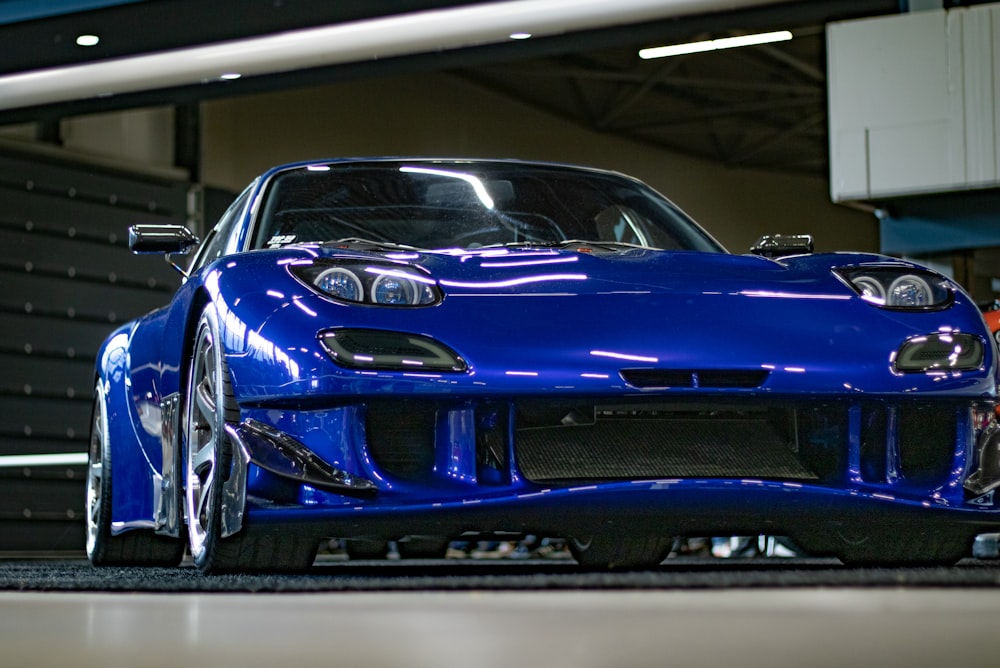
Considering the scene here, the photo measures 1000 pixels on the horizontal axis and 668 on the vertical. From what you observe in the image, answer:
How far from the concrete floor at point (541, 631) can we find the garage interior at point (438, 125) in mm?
6316

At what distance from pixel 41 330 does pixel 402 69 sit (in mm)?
5566

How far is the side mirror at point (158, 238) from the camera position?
4.70 m

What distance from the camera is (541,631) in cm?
176

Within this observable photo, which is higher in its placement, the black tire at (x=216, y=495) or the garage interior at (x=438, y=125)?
the garage interior at (x=438, y=125)

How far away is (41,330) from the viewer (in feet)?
45.1

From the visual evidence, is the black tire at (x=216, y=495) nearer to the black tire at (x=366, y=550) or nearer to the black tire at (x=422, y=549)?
the black tire at (x=366, y=550)

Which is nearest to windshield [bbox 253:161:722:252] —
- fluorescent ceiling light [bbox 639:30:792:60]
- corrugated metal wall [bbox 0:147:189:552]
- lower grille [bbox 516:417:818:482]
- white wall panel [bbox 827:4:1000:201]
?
lower grille [bbox 516:417:818:482]

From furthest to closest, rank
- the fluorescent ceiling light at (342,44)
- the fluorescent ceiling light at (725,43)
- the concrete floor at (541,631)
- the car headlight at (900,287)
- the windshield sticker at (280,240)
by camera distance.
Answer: the fluorescent ceiling light at (725,43) < the fluorescent ceiling light at (342,44) < the windshield sticker at (280,240) < the car headlight at (900,287) < the concrete floor at (541,631)

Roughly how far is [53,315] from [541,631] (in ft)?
42.1

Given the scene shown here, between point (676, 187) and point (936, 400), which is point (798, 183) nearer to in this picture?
point (676, 187)

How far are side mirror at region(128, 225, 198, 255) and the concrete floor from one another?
99.8 inches

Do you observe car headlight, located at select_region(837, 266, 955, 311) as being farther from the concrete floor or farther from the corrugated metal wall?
the corrugated metal wall

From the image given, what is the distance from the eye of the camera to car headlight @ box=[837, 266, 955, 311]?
12.5 feet

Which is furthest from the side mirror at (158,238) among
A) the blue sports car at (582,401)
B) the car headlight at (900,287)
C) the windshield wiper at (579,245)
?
the car headlight at (900,287)
